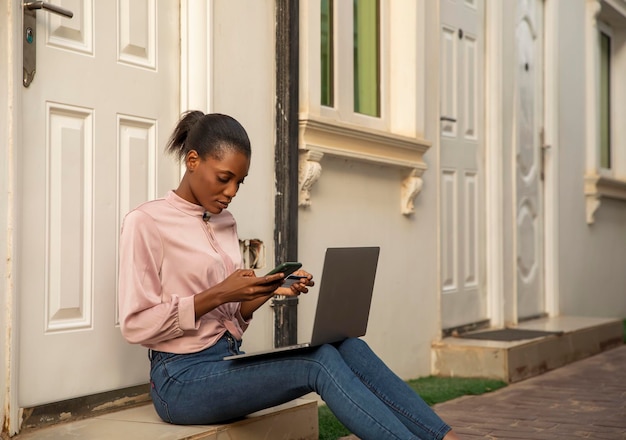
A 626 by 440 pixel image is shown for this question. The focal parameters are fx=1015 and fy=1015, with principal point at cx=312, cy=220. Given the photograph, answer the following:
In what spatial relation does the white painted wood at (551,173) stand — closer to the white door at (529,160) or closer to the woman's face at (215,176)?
the white door at (529,160)

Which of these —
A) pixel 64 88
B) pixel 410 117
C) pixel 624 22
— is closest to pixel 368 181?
pixel 410 117

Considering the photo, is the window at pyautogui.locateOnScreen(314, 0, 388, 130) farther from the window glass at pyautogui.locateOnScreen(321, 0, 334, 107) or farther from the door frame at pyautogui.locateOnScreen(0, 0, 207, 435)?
the door frame at pyautogui.locateOnScreen(0, 0, 207, 435)

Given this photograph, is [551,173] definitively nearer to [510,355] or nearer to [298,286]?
[510,355]

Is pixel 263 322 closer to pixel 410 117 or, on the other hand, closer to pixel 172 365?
pixel 172 365

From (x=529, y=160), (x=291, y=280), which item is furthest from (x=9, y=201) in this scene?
(x=529, y=160)

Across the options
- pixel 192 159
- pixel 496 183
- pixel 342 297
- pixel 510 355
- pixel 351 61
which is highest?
pixel 351 61

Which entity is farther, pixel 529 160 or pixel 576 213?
pixel 576 213

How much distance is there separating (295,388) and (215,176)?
0.73 metres

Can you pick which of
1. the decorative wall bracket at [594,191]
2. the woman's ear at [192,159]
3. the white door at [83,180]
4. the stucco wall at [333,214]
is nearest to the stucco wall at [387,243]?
the stucco wall at [333,214]

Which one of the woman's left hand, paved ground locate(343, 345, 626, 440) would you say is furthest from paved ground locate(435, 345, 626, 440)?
the woman's left hand

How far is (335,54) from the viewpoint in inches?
211

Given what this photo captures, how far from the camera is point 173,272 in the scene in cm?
324

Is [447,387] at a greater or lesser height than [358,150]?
lesser

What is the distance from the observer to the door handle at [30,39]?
3338 millimetres
